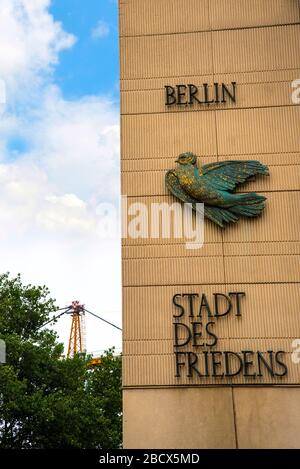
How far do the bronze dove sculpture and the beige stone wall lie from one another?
0.25m

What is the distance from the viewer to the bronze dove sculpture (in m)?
13.8

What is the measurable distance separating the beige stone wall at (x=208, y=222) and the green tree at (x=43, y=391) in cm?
1002

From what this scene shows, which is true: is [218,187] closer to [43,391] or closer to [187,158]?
[187,158]

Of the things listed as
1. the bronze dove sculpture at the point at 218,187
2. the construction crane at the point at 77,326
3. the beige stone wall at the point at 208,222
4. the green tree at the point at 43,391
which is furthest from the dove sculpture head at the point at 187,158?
the construction crane at the point at 77,326

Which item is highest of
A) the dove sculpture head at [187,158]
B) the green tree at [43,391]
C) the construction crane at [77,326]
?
the construction crane at [77,326]

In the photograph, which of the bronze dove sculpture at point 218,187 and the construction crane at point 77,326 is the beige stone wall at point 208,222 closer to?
the bronze dove sculpture at point 218,187

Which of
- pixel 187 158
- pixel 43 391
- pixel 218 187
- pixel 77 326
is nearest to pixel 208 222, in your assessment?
pixel 218 187

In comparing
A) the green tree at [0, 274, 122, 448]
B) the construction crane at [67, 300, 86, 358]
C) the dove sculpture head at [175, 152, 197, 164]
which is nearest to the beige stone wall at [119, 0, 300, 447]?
the dove sculpture head at [175, 152, 197, 164]

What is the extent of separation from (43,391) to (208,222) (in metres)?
12.5

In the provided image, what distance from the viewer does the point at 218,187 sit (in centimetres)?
1391

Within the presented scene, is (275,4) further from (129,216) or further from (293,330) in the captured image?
(293,330)

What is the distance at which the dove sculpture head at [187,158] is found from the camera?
46.5ft

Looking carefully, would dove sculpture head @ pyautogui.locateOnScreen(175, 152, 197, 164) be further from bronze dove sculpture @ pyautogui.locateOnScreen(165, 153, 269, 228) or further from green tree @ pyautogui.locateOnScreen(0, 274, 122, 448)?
green tree @ pyautogui.locateOnScreen(0, 274, 122, 448)

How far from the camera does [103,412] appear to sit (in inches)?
986
